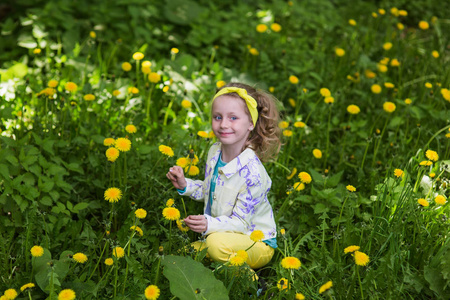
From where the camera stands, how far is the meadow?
2066mm

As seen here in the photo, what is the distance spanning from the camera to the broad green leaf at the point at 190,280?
1870 millimetres

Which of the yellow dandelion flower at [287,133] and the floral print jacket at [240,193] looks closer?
the floral print jacket at [240,193]

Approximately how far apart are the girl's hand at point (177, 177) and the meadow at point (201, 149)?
3.0 inches

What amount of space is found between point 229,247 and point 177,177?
0.42 metres

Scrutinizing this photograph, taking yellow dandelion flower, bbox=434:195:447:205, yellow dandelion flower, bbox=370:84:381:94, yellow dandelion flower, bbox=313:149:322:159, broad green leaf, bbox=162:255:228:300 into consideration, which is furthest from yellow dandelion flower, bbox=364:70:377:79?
broad green leaf, bbox=162:255:228:300

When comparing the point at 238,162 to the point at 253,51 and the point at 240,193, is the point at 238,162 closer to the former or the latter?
the point at 240,193

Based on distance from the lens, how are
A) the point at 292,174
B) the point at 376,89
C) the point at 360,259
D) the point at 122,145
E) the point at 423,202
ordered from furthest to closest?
the point at 376,89 → the point at 292,174 → the point at 423,202 → the point at 122,145 → the point at 360,259

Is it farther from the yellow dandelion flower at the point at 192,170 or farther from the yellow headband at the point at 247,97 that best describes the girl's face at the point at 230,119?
the yellow dandelion flower at the point at 192,170

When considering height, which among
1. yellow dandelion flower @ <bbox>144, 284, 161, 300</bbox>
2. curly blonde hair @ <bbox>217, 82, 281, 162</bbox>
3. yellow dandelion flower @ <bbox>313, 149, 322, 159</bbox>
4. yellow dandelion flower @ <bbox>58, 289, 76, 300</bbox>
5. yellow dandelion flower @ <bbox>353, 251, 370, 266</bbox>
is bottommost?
yellow dandelion flower @ <bbox>313, 149, 322, 159</bbox>

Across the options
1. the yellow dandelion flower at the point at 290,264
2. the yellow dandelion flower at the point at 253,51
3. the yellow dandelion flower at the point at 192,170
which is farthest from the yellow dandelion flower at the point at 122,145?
the yellow dandelion flower at the point at 253,51

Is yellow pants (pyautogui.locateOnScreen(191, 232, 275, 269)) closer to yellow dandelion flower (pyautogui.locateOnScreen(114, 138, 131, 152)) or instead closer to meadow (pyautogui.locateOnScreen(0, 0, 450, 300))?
meadow (pyautogui.locateOnScreen(0, 0, 450, 300))

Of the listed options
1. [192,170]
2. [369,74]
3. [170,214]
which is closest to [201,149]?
[192,170]

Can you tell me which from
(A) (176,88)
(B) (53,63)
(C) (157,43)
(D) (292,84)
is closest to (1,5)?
(B) (53,63)

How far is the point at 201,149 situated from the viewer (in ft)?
9.32
